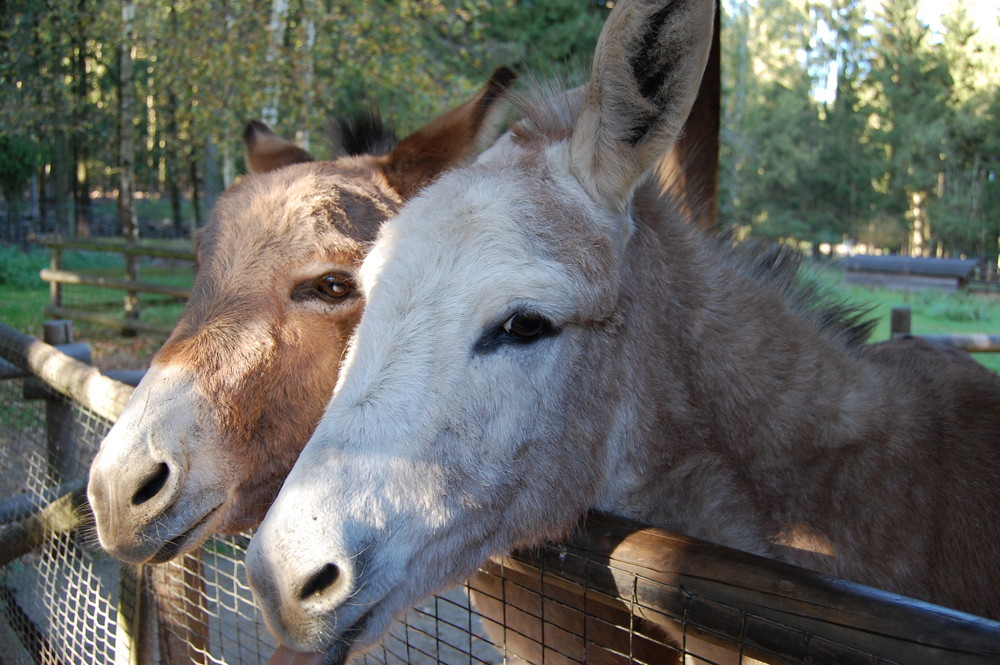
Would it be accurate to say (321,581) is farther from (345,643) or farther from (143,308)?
(143,308)

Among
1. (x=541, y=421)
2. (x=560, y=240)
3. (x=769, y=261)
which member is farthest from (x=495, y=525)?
(x=769, y=261)

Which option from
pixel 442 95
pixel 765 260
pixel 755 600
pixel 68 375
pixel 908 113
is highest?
pixel 908 113

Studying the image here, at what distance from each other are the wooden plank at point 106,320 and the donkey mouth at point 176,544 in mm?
9944

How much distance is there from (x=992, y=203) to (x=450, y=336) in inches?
775

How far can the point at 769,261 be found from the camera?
2365mm

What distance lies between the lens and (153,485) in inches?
73.9

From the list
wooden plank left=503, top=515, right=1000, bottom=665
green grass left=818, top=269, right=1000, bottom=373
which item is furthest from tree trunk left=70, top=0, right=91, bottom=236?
green grass left=818, top=269, right=1000, bottom=373

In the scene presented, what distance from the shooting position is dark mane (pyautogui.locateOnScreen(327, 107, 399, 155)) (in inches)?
137

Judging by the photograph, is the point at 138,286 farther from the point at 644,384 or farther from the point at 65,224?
the point at 65,224

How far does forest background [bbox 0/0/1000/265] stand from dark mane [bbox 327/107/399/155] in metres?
0.55

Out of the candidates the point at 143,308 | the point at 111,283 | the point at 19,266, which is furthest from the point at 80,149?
the point at 111,283

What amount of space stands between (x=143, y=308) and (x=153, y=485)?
1513 centimetres

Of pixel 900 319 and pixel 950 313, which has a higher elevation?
pixel 900 319

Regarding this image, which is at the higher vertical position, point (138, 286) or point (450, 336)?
point (450, 336)
